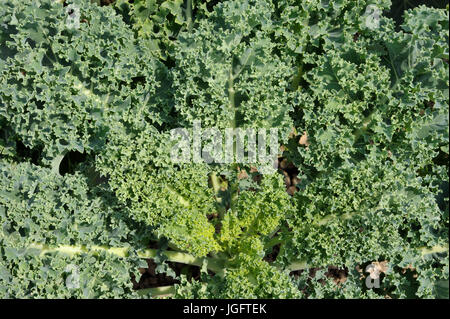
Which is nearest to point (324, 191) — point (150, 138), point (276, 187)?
point (276, 187)

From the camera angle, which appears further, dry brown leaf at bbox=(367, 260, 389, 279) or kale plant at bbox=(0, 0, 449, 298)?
dry brown leaf at bbox=(367, 260, 389, 279)

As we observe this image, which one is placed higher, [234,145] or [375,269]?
[234,145]

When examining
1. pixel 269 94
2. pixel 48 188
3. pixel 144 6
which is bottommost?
pixel 48 188

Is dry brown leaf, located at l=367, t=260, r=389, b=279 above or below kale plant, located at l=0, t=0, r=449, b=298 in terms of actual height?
below

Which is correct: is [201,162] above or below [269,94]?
below

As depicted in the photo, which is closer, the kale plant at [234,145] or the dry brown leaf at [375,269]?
the kale plant at [234,145]

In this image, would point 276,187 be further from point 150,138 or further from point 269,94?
point 150,138

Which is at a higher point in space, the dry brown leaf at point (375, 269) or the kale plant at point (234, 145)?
the kale plant at point (234, 145)
